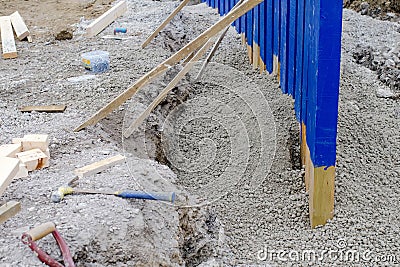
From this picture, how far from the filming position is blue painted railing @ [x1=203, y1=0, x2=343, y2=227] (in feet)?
10.5

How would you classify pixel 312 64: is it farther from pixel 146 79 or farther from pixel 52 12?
pixel 52 12

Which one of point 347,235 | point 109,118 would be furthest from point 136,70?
point 347,235

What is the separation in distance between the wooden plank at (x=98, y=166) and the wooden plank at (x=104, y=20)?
13.4ft

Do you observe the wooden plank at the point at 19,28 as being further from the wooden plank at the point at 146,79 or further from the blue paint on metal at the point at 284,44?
the blue paint on metal at the point at 284,44

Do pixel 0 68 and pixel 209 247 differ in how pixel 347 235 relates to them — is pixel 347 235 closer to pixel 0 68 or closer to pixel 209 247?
pixel 209 247

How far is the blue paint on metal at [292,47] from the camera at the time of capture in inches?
166

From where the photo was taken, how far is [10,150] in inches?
136

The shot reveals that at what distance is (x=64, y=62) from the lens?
606 centimetres

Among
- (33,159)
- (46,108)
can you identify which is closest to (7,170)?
(33,159)

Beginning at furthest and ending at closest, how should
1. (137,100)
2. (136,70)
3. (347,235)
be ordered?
(136,70)
(137,100)
(347,235)

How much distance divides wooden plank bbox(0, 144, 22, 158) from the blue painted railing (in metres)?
2.03

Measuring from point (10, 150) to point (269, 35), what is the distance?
3050 millimetres

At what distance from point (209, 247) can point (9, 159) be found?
141 centimetres

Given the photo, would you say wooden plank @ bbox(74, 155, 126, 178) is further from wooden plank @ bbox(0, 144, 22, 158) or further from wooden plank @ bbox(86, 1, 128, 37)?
wooden plank @ bbox(86, 1, 128, 37)
